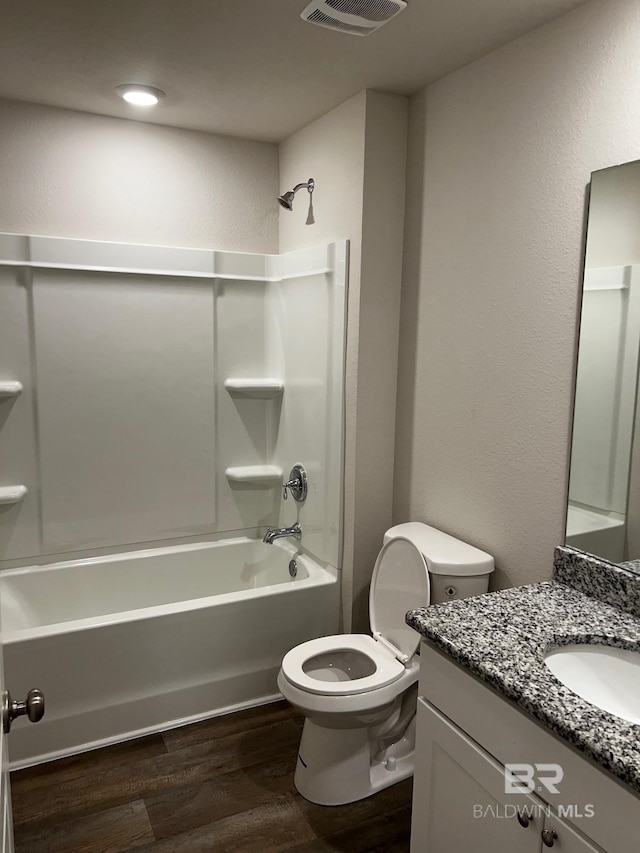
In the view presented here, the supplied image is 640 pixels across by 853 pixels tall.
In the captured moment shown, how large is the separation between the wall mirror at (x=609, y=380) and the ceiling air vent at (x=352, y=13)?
0.75 m

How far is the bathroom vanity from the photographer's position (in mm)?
1204

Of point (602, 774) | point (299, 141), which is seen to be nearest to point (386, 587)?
point (602, 774)

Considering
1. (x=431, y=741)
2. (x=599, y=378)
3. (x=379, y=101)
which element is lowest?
(x=431, y=741)

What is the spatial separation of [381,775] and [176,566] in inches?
55.1

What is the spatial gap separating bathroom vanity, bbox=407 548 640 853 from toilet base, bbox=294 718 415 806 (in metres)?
0.52

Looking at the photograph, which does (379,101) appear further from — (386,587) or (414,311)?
(386,587)

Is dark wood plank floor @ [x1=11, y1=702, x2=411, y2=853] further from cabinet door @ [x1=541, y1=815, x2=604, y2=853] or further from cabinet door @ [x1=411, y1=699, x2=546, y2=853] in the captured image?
cabinet door @ [x1=541, y1=815, x2=604, y2=853]

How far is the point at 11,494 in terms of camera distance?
2.87m

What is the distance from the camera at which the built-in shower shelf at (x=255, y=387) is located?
3.29 metres

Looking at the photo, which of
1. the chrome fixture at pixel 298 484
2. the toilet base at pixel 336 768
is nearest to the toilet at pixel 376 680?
the toilet base at pixel 336 768

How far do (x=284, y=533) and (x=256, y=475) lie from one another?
1.26 ft

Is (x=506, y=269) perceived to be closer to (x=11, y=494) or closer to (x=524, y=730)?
(x=524, y=730)

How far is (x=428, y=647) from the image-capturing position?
166 cm

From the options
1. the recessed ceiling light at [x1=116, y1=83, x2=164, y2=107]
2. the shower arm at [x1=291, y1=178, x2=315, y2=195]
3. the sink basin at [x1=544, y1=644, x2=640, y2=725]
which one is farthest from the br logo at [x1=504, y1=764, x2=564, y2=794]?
the recessed ceiling light at [x1=116, y1=83, x2=164, y2=107]
